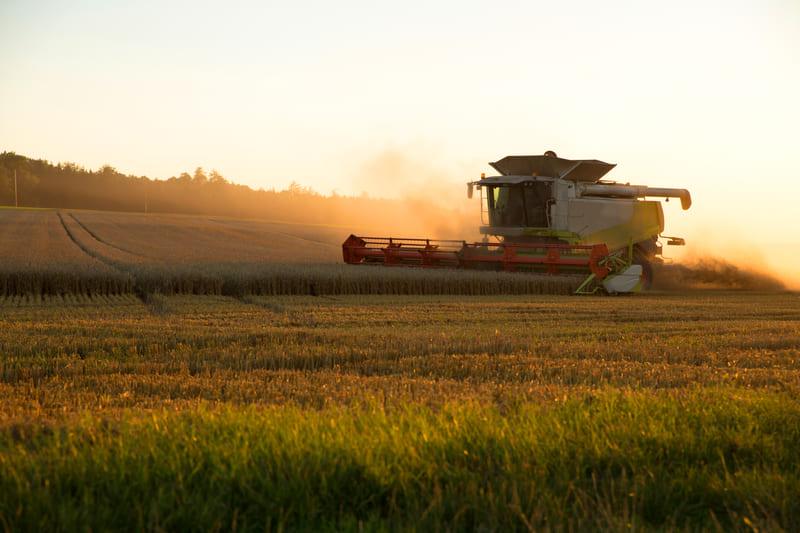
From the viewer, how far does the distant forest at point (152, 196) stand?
87375 millimetres

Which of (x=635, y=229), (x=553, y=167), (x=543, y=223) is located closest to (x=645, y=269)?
(x=635, y=229)

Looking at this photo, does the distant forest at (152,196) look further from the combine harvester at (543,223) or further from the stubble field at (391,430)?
the stubble field at (391,430)

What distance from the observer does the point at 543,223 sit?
19.6 meters

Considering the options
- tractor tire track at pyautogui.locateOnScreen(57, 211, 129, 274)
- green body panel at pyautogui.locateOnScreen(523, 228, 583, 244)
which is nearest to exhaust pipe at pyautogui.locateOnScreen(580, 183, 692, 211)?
green body panel at pyautogui.locateOnScreen(523, 228, 583, 244)

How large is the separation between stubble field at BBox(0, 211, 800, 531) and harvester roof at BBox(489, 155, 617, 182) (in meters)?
11.5

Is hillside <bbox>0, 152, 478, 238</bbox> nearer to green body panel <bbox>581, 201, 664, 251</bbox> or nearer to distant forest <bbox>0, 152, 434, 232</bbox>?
distant forest <bbox>0, 152, 434, 232</bbox>

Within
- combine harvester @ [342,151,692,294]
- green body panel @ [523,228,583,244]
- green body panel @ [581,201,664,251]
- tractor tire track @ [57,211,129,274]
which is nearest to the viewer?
tractor tire track @ [57,211,129,274]

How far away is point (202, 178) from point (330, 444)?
352ft

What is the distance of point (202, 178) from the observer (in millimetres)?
105438

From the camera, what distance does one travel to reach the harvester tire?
65.7 ft

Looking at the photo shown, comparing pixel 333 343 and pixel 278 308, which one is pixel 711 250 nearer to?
pixel 278 308

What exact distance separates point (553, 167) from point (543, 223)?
1.62 m

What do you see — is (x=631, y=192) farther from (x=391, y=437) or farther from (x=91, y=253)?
(x=391, y=437)

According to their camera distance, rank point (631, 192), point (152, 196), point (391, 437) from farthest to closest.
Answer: point (152, 196)
point (631, 192)
point (391, 437)
